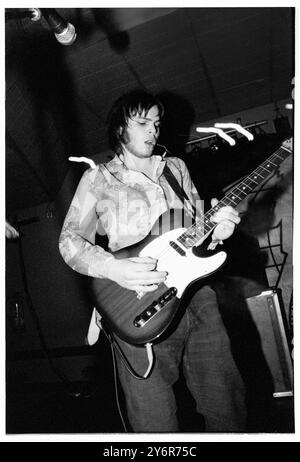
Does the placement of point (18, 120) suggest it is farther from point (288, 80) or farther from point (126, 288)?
point (288, 80)

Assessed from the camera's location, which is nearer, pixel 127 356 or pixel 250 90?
pixel 127 356

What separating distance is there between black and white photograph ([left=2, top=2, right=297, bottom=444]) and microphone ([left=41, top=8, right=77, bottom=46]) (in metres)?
0.01

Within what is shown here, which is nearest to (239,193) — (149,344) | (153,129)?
(153,129)

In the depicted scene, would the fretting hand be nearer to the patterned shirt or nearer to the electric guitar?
the electric guitar

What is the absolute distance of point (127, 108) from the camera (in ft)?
5.27

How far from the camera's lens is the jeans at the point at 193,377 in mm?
1186

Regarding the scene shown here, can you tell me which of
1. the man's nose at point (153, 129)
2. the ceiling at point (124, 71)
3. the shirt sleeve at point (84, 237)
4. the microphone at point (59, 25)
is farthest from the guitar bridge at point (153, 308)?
the ceiling at point (124, 71)

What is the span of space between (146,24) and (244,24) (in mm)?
917

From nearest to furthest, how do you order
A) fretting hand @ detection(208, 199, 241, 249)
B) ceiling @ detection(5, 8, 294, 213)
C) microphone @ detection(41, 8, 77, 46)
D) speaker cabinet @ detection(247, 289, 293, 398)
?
fretting hand @ detection(208, 199, 241, 249) < microphone @ detection(41, 8, 77, 46) < speaker cabinet @ detection(247, 289, 293, 398) < ceiling @ detection(5, 8, 294, 213)

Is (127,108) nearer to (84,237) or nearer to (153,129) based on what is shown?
(153,129)

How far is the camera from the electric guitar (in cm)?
122

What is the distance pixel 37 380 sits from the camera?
5098mm

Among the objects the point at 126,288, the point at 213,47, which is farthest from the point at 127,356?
the point at 213,47

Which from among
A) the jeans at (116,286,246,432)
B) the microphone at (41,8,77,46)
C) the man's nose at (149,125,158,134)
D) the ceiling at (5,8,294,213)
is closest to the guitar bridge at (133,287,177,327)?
the jeans at (116,286,246,432)
